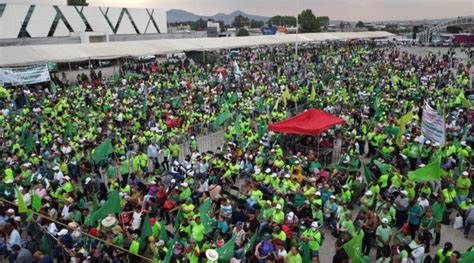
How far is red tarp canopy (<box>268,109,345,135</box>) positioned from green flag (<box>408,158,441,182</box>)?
4.03m

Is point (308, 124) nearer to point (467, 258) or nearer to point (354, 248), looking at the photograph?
point (354, 248)

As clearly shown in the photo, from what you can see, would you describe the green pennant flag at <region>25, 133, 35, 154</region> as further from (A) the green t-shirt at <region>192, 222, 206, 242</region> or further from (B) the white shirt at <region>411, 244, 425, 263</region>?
(B) the white shirt at <region>411, 244, 425, 263</region>

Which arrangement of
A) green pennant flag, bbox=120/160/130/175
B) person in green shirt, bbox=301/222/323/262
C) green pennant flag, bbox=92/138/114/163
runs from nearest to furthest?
person in green shirt, bbox=301/222/323/262, green pennant flag, bbox=120/160/130/175, green pennant flag, bbox=92/138/114/163

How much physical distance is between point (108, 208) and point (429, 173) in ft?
22.9

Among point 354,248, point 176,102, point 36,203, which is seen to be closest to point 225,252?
point 354,248

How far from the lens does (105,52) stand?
29.4 metres

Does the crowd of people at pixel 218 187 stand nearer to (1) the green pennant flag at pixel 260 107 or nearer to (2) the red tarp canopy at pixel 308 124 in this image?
(1) the green pennant flag at pixel 260 107

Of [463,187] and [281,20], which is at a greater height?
[281,20]

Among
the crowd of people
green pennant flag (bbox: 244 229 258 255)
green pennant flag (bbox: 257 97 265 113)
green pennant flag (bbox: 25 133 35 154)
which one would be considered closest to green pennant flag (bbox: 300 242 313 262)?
the crowd of people

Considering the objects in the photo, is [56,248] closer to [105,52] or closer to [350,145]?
[350,145]

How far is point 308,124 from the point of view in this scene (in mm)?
13219

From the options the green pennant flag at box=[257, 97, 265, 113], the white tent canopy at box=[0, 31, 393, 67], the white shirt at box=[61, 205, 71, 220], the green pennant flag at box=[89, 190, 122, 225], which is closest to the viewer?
the green pennant flag at box=[89, 190, 122, 225]

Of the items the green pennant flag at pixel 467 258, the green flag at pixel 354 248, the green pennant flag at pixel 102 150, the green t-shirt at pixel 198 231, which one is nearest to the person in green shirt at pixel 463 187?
the green pennant flag at pixel 467 258

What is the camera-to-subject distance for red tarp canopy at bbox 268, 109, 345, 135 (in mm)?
12820
